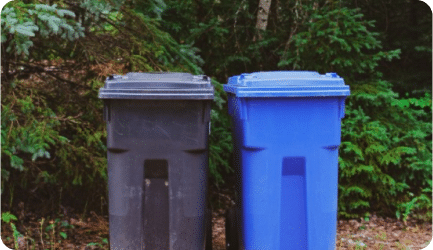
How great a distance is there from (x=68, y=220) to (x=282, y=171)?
252 centimetres

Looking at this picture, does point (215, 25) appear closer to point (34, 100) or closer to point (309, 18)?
point (309, 18)

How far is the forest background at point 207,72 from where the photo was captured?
3.89m

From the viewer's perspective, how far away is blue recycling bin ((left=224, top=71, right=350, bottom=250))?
310 centimetres

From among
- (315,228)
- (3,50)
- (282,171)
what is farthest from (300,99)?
(3,50)

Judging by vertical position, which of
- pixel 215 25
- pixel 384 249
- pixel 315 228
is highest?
pixel 215 25

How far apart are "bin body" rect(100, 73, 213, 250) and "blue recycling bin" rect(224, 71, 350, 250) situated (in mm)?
338

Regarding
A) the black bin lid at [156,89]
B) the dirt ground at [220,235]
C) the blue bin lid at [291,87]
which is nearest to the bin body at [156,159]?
the black bin lid at [156,89]

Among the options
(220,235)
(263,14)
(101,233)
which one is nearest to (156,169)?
(101,233)

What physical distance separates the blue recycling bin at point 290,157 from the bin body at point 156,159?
13.3 inches

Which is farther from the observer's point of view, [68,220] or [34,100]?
[68,220]

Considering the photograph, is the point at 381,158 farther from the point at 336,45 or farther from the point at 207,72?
the point at 207,72

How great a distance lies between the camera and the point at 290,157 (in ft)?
10.2

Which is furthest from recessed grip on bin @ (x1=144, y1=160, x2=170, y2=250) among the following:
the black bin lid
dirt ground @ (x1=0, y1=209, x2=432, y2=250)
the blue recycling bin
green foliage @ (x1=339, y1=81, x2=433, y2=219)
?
green foliage @ (x1=339, y1=81, x2=433, y2=219)

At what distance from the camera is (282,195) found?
10.3 feet
